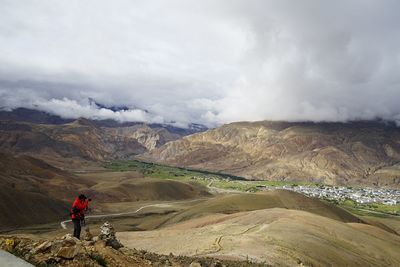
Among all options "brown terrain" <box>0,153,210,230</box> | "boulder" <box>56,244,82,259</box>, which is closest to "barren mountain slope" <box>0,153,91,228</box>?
"brown terrain" <box>0,153,210,230</box>

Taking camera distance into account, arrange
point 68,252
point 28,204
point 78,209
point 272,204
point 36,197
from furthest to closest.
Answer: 1. point 272,204
2. point 36,197
3. point 28,204
4. point 78,209
5. point 68,252

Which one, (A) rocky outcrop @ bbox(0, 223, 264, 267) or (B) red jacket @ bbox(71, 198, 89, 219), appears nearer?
(A) rocky outcrop @ bbox(0, 223, 264, 267)

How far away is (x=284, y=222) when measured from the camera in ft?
238

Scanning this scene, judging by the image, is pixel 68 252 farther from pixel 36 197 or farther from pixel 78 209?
pixel 36 197

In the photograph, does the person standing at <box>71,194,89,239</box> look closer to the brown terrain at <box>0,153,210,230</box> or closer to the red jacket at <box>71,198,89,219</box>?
the red jacket at <box>71,198,89,219</box>

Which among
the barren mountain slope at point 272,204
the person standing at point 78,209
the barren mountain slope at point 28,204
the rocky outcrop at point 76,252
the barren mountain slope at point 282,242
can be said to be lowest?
the barren mountain slope at point 28,204

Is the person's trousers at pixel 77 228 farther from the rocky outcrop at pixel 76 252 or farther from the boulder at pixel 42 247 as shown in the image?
the boulder at pixel 42 247

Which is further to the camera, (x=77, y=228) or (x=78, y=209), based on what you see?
(x=78, y=209)

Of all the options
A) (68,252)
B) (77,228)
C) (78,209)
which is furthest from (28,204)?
(68,252)

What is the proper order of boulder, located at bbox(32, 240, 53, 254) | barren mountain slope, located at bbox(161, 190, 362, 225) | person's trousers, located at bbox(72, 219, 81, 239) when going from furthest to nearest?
1. barren mountain slope, located at bbox(161, 190, 362, 225)
2. person's trousers, located at bbox(72, 219, 81, 239)
3. boulder, located at bbox(32, 240, 53, 254)

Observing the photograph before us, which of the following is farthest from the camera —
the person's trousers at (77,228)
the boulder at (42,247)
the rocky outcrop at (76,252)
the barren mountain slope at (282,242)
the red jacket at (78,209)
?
the barren mountain slope at (282,242)

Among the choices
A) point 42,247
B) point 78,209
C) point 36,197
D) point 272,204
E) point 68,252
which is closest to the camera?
point 68,252

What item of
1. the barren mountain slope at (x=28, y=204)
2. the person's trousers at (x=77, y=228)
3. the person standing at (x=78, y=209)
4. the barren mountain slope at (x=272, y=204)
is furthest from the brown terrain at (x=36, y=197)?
the person's trousers at (x=77, y=228)

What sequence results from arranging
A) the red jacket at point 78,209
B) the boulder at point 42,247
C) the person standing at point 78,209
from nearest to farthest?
1. the boulder at point 42,247
2. the person standing at point 78,209
3. the red jacket at point 78,209
